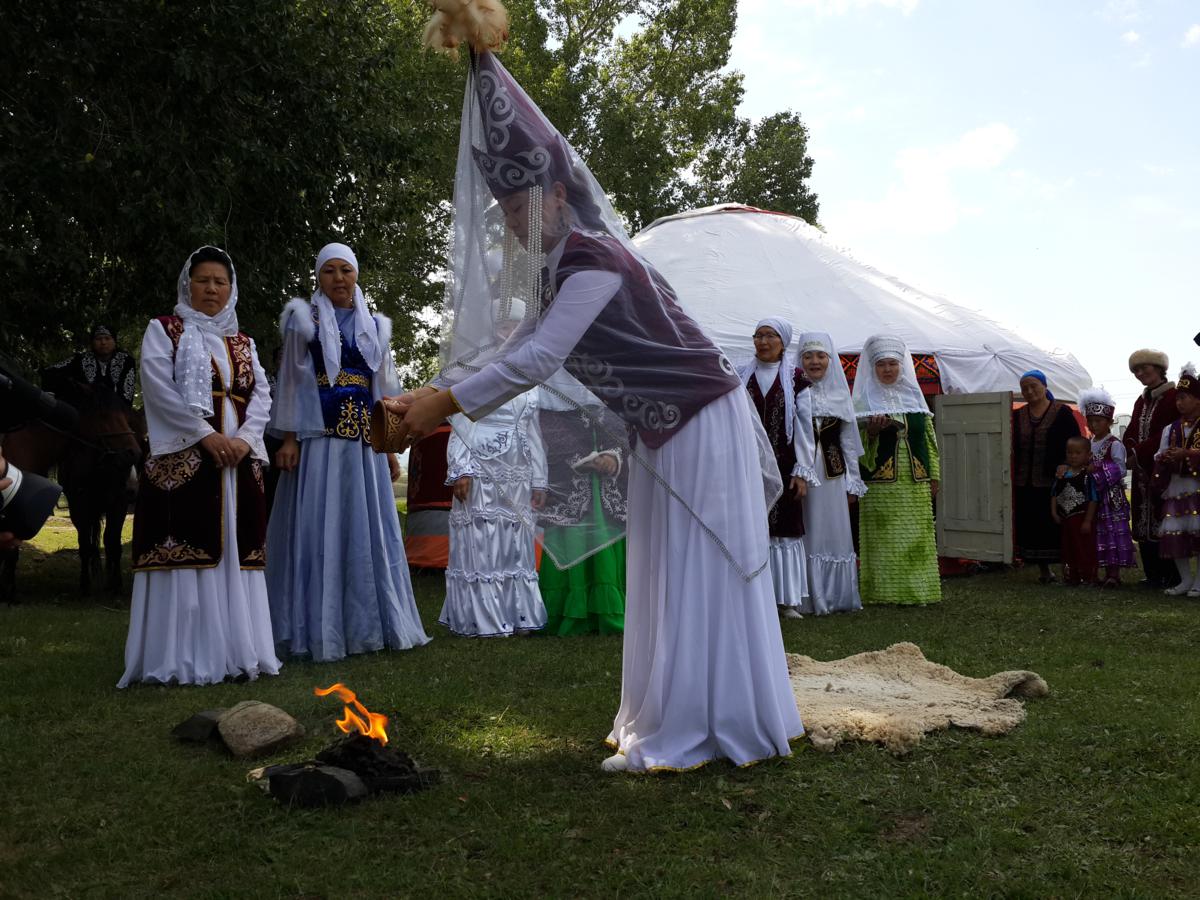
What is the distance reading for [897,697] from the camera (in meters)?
4.32

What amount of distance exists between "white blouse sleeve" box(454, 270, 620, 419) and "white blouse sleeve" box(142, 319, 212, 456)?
7.25 feet

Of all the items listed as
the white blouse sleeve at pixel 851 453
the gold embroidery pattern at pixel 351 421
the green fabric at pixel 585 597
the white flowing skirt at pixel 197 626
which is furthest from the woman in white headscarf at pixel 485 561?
the white blouse sleeve at pixel 851 453

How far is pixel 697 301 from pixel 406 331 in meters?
9.35

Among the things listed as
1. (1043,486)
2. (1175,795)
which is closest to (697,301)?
(1043,486)

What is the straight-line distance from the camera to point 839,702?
4.23 meters

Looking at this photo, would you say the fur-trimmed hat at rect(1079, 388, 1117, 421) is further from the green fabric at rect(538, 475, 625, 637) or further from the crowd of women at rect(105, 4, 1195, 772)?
the green fabric at rect(538, 475, 625, 637)

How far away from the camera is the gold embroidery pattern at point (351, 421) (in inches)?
226

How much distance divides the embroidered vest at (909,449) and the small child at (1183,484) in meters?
1.75

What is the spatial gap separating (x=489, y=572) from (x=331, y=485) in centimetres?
128

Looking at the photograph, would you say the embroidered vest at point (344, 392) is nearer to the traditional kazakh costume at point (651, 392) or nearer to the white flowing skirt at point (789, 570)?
the traditional kazakh costume at point (651, 392)

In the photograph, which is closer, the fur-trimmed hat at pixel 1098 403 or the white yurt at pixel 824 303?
the fur-trimmed hat at pixel 1098 403

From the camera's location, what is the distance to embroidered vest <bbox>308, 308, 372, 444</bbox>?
226 inches

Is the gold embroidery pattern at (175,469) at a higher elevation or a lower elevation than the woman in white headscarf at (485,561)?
higher

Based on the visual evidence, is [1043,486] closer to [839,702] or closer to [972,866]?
[839,702]
